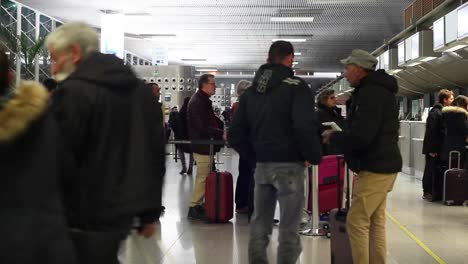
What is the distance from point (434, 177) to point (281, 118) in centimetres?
569

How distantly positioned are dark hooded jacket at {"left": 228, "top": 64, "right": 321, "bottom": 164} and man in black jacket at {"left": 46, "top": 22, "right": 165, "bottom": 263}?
1.60m

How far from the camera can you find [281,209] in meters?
3.74

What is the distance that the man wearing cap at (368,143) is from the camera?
145 inches

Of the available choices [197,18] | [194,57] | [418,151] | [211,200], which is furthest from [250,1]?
[194,57]

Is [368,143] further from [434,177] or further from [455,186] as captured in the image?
[434,177]

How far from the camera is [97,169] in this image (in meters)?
2.06

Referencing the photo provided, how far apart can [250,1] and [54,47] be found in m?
11.2

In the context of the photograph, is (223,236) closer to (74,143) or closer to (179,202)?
(179,202)

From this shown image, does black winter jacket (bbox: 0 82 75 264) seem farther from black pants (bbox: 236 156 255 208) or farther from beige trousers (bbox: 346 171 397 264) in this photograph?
black pants (bbox: 236 156 255 208)

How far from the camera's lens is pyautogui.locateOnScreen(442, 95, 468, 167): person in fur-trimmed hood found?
8.12 m

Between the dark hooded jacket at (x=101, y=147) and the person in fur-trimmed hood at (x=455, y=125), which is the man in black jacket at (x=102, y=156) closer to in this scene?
the dark hooded jacket at (x=101, y=147)

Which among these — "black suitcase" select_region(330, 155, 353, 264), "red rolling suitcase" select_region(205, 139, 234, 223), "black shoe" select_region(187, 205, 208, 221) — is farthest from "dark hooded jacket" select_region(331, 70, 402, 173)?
"black shoe" select_region(187, 205, 208, 221)

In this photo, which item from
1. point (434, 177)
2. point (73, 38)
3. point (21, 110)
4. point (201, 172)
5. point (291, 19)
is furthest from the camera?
point (291, 19)

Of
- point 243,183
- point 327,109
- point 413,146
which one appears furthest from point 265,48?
point 327,109
